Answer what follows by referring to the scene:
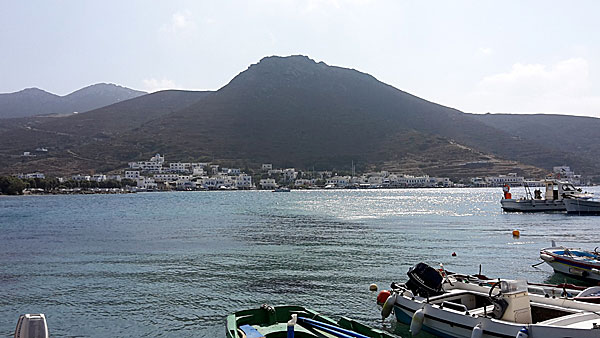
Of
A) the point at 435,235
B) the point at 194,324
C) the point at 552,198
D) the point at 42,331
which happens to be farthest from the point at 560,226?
the point at 42,331

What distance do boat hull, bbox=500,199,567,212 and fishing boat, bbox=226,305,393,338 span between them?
7131 centimetres

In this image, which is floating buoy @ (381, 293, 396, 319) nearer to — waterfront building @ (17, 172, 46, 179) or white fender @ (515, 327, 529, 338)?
white fender @ (515, 327, 529, 338)

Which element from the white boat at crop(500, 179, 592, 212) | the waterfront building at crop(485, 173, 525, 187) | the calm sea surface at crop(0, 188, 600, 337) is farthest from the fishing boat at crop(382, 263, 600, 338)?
the waterfront building at crop(485, 173, 525, 187)

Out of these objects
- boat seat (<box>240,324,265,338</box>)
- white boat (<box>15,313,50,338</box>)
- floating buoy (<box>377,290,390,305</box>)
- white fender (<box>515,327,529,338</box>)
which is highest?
white boat (<box>15,313,50,338</box>)

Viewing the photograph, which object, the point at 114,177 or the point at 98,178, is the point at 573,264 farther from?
the point at 114,177

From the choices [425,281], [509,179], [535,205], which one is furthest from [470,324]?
[509,179]

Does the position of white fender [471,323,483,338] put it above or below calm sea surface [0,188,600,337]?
above

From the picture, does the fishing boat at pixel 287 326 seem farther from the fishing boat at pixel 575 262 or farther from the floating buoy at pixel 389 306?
the fishing boat at pixel 575 262

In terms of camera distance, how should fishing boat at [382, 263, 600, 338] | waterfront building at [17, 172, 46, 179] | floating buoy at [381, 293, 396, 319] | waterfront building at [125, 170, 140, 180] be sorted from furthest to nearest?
waterfront building at [125, 170, 140, 180], waterfront building at [17, 172, 46, 179], floating buoy at [381, 293, 396, 319], fishing boat at [382, 263, 600, 338]

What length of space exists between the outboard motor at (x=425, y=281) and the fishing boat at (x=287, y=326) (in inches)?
171

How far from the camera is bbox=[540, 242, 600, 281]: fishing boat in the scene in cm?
2350

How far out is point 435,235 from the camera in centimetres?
4662

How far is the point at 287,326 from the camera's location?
12.2m

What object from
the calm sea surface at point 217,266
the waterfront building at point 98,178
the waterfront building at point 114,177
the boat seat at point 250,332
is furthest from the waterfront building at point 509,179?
the boat seat at point 250,332
